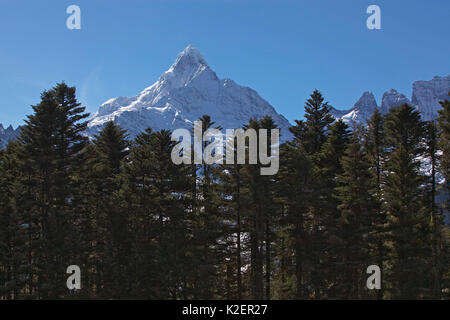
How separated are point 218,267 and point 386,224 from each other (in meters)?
12.9

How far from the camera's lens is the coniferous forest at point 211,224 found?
28.0m

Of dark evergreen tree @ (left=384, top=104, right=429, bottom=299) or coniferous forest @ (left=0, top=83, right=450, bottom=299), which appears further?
coniferous forest @ (left=0, top=83, right=450, bottom=299)

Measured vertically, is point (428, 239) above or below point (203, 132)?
below

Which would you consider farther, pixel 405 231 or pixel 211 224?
pixel 211 224

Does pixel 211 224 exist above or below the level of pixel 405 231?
above

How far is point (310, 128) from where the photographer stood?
41000mm

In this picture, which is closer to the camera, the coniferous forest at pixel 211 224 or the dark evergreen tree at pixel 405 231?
the dark evergreen tree at pixel 405 231

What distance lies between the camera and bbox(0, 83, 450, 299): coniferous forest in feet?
91.7

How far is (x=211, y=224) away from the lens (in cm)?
2927

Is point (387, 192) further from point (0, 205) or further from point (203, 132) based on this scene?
point (0, 205)
